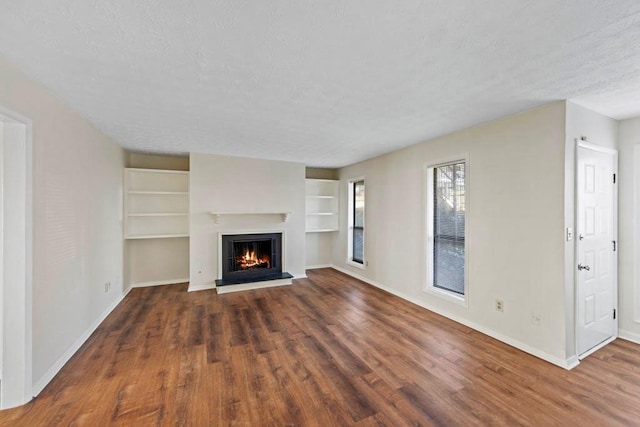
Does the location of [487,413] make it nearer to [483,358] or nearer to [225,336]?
[483,358]

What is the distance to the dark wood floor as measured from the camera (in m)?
1.84

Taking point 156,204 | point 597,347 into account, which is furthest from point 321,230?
point 597,347

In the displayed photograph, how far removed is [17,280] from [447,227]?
4336mm

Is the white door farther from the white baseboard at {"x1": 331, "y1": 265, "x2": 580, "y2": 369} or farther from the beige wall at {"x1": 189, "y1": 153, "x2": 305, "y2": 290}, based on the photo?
the beige wall at {"x1": 189, "y1": 153, "x2": 305, "y2": 290}

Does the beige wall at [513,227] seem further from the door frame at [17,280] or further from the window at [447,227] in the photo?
the door frame at [17,280]

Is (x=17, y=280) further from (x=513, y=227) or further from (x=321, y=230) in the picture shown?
(x=321, y=230)

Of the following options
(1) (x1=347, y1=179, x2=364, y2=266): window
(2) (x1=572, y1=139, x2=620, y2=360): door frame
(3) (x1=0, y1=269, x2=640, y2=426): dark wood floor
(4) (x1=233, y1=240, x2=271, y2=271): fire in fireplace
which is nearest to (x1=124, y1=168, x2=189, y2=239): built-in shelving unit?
(4) (x1=233, y1=240, x2=271, y2=271): fire in fireplace

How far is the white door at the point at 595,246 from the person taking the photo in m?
2.56

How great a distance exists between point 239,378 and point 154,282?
364cm

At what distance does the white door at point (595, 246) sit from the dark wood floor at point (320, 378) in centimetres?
27

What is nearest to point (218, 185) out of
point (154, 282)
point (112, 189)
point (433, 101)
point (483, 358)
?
point (112, 189)

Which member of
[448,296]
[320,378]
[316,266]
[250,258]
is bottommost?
[320,378]

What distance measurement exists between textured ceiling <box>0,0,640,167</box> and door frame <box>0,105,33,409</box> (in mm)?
649

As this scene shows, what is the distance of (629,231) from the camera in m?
2.88
